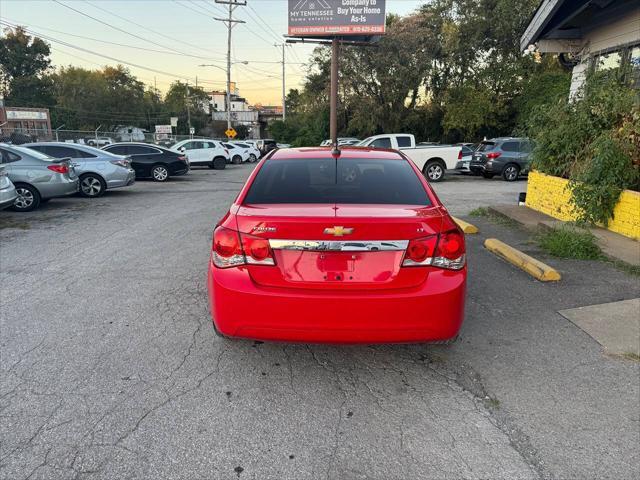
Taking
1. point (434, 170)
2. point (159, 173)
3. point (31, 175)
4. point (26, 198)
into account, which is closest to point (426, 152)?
point (434, 170)

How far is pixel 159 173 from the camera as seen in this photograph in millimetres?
17297

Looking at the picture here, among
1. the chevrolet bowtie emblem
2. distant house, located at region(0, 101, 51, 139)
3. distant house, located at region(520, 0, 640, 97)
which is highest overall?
distant house, located at region(520, 0, 640, 97)

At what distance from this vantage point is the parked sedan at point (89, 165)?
39.1 ft

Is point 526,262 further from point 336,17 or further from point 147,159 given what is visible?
point 336,17

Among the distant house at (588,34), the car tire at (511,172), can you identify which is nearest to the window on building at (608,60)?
the distant house at (588,34)

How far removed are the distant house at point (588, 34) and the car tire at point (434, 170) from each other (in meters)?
6.54

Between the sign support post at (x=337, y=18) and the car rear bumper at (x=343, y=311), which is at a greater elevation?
the sign support post at (x=337, y=18)

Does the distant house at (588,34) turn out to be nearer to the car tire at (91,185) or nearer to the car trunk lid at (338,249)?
the car trunk lid at (338,249)

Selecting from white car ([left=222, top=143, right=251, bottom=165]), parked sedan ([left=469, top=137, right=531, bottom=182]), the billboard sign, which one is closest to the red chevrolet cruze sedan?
parked sedan ([left=469, top=137, right=531, bottom=182])

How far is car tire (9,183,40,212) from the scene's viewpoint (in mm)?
9742

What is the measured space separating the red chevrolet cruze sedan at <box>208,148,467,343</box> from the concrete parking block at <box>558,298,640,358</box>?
1.60 metres

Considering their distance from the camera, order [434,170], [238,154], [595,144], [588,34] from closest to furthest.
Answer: [595,144], [588,34], [434,170], [238,154]

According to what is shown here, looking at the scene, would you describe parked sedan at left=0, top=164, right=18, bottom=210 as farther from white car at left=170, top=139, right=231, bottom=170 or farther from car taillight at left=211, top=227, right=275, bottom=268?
white car at left=170, top=139, right=231, bottom=170

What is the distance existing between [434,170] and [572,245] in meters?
12.0
